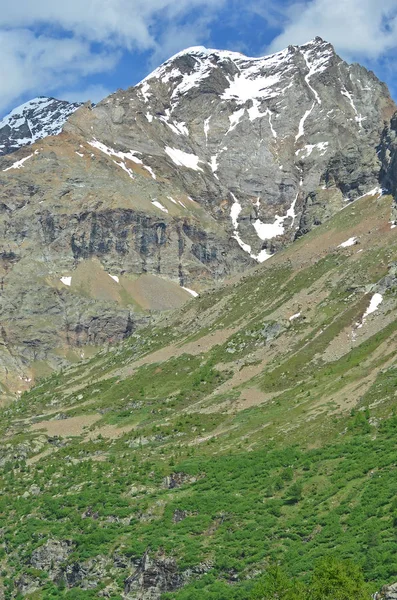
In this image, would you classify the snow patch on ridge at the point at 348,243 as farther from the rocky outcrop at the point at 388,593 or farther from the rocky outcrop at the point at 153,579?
the rocky outcrop at the point at 388,593

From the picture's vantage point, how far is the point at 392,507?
61.9m

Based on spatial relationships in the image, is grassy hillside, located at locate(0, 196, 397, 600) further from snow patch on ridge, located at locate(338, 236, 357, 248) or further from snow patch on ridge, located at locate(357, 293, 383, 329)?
snow patch on ridge, located at locate(338, 236, 357, 248)

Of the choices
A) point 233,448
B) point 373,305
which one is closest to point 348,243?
point 373,305

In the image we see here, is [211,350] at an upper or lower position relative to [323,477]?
upper

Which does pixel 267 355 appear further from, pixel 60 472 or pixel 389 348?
pixel 60 472

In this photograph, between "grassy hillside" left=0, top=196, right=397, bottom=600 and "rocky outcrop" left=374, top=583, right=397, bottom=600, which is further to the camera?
"grassy hillside" left=0, top=196, right=397, bottom=600

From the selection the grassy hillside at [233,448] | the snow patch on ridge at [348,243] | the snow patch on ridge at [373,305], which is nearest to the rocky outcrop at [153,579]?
the grassy hillside at [233,448]

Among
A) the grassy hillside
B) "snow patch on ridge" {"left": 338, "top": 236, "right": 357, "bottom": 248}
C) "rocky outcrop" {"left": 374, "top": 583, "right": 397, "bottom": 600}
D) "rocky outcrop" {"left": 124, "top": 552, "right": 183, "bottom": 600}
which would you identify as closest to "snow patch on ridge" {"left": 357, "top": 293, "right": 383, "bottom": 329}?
the grassy hillside

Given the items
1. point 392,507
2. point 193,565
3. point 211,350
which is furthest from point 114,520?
point 211,350

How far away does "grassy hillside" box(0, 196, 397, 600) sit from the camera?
2670 inches

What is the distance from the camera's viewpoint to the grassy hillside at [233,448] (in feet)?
222

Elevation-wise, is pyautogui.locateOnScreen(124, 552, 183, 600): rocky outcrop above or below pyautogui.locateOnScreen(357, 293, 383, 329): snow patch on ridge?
below

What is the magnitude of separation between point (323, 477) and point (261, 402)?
2017 inches

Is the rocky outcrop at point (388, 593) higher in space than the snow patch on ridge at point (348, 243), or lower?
lower
